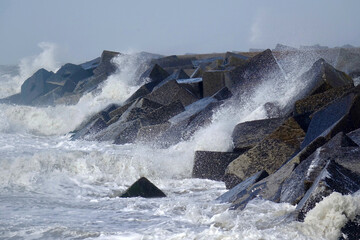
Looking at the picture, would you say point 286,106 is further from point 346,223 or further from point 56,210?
point 346,223

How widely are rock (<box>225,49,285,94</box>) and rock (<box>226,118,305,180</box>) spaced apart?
2930 mm

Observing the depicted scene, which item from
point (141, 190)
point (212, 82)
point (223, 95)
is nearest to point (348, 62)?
point (223, 95)

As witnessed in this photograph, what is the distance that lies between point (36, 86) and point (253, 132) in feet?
41.6

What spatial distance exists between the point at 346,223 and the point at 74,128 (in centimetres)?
1035

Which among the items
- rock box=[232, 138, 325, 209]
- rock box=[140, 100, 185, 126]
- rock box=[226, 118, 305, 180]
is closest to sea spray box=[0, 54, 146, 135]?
rock box=[140, 100, 185, 126]

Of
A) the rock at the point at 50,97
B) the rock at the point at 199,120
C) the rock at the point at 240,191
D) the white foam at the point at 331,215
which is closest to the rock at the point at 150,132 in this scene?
the rock at the point at 199,120

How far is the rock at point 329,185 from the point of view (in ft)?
10.8

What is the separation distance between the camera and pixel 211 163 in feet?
19.5

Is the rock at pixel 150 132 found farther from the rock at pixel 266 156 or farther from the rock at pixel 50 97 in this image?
the rock at pixel 50 97

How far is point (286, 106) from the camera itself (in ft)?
22.4

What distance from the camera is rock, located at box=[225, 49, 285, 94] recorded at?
8387mm

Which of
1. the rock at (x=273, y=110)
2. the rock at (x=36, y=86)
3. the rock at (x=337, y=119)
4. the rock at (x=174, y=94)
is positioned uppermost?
the rock at (x=36, y=86)

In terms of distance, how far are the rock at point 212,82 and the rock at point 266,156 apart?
4.46 meters

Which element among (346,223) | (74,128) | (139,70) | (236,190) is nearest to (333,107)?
(236,190)
